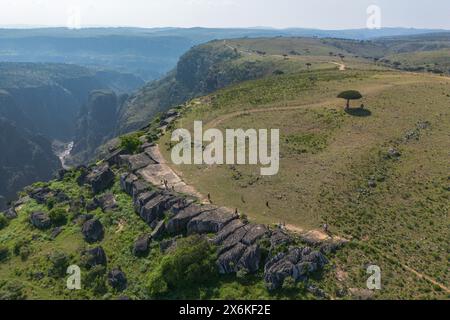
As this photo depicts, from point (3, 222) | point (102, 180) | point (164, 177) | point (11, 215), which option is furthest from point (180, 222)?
point (11, 215)

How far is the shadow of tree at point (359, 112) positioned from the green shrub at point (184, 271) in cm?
5239

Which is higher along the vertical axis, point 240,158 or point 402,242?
point 240,158

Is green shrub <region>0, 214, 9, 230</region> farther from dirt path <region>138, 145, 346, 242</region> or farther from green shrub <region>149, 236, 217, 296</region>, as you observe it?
green shrub <region>149, 236, 217, 296</region>

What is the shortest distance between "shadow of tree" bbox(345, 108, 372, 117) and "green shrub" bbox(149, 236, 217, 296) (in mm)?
52389

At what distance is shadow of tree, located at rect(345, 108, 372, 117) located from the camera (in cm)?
8428

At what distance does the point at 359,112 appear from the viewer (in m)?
85.8

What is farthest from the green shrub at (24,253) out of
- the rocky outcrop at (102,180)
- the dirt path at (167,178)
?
the dirt path at (167,178)

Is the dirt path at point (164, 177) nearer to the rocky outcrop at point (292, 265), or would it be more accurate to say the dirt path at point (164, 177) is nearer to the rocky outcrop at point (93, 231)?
the rocky outcrop at point (93, 231)

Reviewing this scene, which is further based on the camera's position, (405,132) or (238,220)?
(405,132)

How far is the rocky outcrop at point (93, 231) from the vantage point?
5950cm

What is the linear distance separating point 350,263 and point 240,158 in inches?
1268
